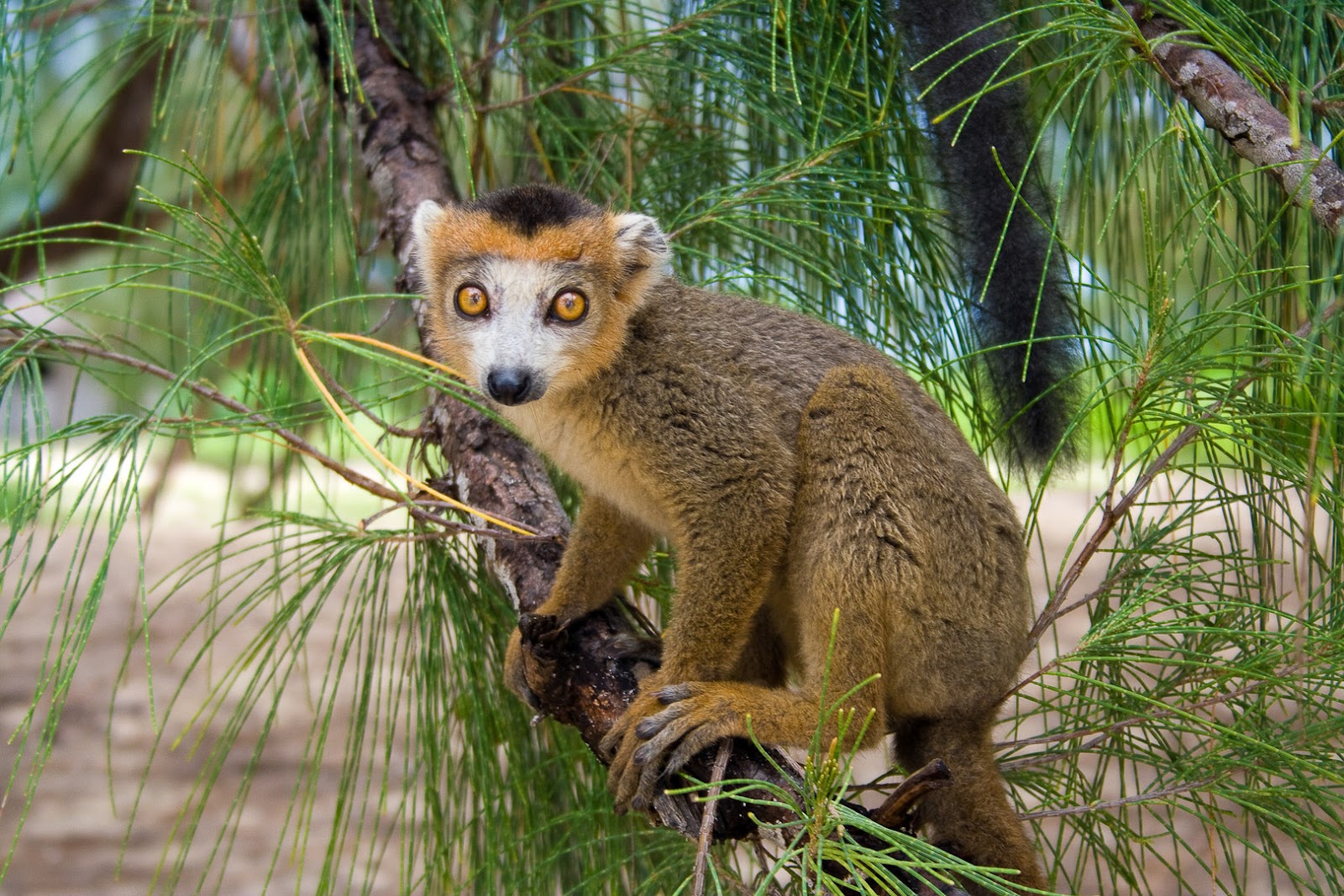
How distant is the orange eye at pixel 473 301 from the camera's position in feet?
7.82

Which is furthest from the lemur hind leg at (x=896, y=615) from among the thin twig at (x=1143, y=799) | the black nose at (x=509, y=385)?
the black nose at (x=509, y=385)

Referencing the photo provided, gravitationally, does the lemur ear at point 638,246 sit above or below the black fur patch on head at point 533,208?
below

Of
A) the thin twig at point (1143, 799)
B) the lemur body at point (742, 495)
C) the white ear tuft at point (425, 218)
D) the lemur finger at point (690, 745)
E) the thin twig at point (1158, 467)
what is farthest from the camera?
the white ear tuft at point (425, 218)

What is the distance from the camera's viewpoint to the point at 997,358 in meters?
2.59

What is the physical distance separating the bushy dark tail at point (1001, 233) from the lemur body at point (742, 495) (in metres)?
0.18

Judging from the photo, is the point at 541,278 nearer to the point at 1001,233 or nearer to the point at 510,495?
the point at 510,495

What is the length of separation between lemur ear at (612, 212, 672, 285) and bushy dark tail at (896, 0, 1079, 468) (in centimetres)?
65

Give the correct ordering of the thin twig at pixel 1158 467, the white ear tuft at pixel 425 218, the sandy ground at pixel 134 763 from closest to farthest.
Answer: the thin twig at pixel 1158 467
the white ear tuft at pixel 425 218
the sandy ground at pixel 134 763

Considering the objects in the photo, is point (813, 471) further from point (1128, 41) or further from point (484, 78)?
point (484, 78)

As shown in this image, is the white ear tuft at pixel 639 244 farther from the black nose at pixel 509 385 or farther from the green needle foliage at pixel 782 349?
the black nose at pixel 509 385

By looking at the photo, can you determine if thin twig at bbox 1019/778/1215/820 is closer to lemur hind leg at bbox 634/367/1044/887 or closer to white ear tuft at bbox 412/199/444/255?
lemur hind leg at bbox 634/367/1044/887

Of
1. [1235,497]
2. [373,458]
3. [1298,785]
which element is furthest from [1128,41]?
[373,458]

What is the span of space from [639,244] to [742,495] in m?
0.61

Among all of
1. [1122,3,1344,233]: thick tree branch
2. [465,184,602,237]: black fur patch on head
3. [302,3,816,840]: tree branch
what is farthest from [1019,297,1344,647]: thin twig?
[465,184,602,237]: black fur patch on head
